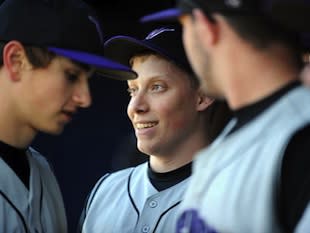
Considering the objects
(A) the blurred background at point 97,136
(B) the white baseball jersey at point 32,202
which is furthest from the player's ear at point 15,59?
(A) the blurred background at point 97,136

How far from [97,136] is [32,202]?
171 centimetres

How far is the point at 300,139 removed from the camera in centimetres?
92

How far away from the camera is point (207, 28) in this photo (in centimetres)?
100

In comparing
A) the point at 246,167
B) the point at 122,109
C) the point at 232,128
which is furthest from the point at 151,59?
the point at 122,109

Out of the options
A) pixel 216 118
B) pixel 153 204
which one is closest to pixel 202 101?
pixel 216 118

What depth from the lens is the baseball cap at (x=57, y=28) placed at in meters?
1.37

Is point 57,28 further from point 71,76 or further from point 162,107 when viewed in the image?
point 162,107

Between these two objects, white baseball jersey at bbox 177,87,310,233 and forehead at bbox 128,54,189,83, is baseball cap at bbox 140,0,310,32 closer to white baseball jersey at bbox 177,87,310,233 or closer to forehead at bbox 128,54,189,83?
white baseball jersey at bbox 177,87,310,233

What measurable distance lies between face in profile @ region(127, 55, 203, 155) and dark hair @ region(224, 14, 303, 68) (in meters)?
0.77

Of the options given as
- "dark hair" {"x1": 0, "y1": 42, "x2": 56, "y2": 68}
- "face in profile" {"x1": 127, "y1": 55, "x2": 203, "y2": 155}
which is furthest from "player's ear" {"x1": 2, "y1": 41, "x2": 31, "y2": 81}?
"face in profile" {"x1": 127, "y1": 55, "x2": 203, "y2": 155}

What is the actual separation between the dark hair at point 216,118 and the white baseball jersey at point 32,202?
0.47 m

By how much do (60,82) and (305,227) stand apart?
0.68 metres

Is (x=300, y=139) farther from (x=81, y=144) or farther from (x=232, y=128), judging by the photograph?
(x=81, y=144)

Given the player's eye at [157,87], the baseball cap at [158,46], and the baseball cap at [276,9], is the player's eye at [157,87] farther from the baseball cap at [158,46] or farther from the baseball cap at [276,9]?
the baseball cap at [276,9]
